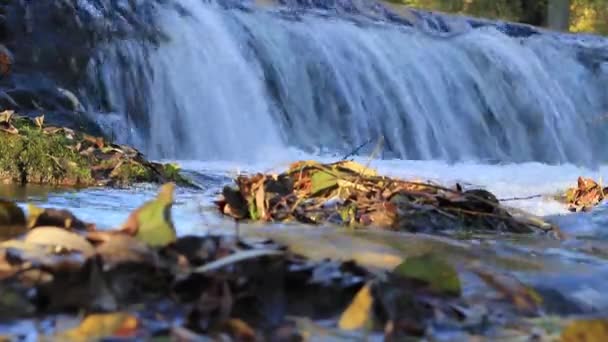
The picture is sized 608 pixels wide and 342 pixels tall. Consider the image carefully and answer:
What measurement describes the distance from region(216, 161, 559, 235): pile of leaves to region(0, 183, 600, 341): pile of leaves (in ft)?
3.81

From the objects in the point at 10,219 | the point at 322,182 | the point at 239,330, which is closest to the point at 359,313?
the point at 239,330

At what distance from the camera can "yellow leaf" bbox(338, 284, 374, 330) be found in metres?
1.35

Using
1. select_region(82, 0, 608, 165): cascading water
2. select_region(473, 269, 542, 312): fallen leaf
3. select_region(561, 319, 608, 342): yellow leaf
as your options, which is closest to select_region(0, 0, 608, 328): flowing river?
select_region(82, 0, 608, 165): cascading water

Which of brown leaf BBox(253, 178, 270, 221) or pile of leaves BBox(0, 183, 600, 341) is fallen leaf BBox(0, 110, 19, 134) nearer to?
brown leaf BBox(253, 178, 270, 221)

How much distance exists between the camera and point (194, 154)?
8.30 m

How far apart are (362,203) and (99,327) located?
1678 mm

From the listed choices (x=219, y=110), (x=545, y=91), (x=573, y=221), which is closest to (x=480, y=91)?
(x=545, y=91)

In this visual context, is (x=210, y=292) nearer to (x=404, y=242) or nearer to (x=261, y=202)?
(x=404, y=242)

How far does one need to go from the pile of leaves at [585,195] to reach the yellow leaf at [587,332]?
336 cm

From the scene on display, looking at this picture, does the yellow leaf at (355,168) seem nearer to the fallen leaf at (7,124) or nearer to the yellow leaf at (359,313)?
the yellow leaf at (359,313)

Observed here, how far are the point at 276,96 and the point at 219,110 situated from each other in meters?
1.14

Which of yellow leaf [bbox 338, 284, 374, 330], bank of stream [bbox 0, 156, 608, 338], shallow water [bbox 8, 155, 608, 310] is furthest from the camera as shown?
shallow water [bbox 8, 155, 608, 310]

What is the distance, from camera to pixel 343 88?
35.4ft

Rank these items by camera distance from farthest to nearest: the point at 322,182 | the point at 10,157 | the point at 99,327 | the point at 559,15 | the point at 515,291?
the point at 559,15, the point at 10,157, the point at 322,182, the point at 515,291, the point at 99,327
